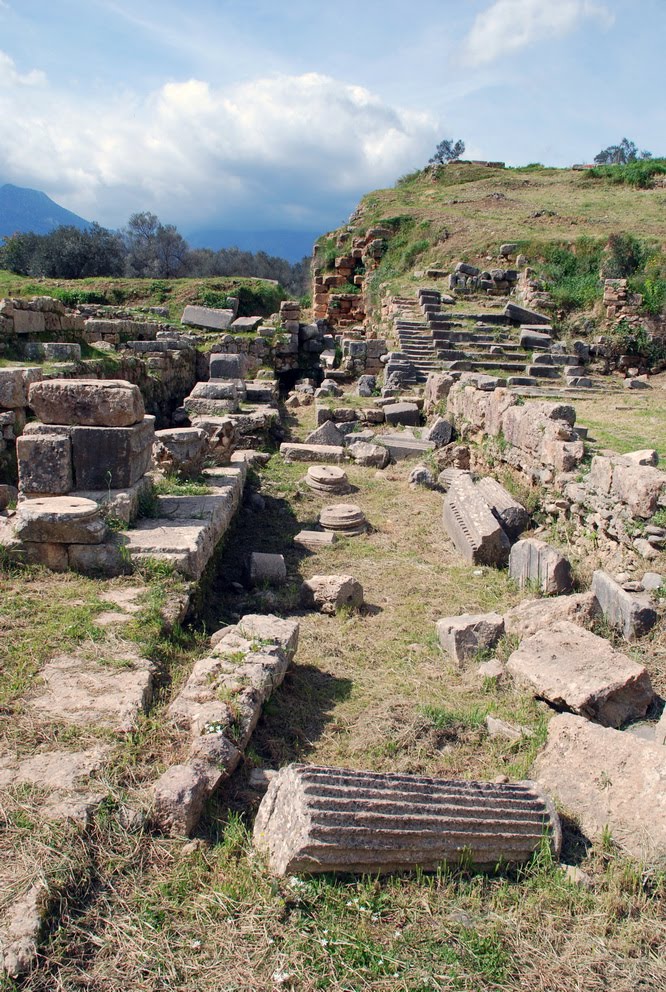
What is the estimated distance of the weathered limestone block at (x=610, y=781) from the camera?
3076 millimetres

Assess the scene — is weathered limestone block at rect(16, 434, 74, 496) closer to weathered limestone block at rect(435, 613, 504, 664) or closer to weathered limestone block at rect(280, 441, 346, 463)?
weathered limestone block at rect(435, 613, 504, 664)

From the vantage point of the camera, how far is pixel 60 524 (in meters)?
5.15

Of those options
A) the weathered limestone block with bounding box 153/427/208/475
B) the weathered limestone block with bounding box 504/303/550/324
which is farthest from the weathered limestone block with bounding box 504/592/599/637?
the weathered limestone block with bounding box 504/303/550/324

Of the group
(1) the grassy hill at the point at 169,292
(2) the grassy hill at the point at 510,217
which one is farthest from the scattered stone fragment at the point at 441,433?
(1) the grassy hill at the point at 169,292

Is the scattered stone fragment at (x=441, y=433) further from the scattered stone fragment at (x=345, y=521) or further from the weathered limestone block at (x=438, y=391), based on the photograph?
the scattered stone fragment at (x=345, y=521)

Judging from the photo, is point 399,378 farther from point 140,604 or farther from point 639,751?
point 639,751

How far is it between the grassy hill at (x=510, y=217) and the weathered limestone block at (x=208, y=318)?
5797 millimetres

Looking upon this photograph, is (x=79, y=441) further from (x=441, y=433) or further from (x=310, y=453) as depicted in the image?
(x=441, y=433)

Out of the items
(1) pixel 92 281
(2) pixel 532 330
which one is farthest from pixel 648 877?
(1) pixel 92 281

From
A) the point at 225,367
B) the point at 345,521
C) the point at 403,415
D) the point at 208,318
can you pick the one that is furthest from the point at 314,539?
the point at 208,318

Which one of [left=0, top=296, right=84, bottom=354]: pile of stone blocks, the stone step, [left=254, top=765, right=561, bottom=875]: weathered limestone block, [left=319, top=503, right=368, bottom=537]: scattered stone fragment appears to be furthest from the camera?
[left=0, top=296, right=84, bottom=354]: pile of stone blocks

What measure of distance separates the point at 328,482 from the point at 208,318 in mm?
10366

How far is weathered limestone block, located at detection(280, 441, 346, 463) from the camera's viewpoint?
11.3m

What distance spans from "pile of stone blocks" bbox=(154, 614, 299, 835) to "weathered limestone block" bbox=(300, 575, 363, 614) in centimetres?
107
